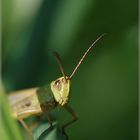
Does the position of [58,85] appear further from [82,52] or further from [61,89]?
[82,52]

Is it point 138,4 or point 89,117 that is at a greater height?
point 138,4

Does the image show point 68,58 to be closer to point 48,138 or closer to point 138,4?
point 138,4

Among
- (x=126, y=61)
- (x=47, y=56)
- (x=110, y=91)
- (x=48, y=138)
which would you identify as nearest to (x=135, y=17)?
(x=126, y=61)

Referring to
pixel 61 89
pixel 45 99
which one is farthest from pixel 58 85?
pixel 45 99
